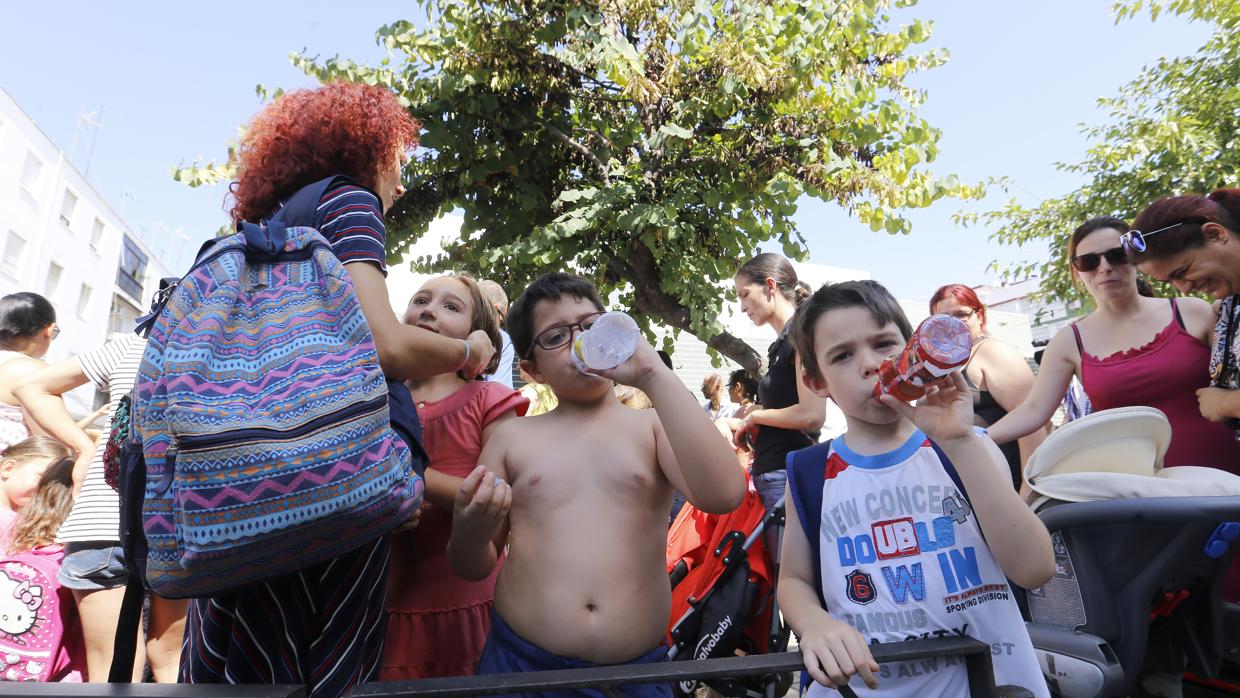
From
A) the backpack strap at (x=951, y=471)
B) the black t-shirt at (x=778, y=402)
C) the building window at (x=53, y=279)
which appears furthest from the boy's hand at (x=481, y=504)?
the building window at (x=53, y=279)

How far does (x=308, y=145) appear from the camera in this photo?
1.55 metres

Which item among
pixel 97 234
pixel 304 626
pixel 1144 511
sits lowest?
pixel 1144 511

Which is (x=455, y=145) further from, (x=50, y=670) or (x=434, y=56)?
(x=50, y=670)

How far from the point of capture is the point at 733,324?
19.3 metres

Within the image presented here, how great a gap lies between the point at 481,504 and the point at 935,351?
2.94 feet

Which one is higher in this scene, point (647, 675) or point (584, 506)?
point (584, 506)

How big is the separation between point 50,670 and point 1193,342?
4.24 metres

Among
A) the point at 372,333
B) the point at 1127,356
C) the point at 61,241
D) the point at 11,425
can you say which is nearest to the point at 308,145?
the point at 372,333

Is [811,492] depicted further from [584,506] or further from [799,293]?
[799,293]

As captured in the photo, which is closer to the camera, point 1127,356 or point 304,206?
point 304,206

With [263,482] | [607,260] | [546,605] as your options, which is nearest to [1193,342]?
[546,605]

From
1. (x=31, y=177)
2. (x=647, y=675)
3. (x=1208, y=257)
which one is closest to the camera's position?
(x=647, y=675)

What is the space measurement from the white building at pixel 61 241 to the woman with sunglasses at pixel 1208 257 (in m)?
24.2

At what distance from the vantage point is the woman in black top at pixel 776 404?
287 centimetres
